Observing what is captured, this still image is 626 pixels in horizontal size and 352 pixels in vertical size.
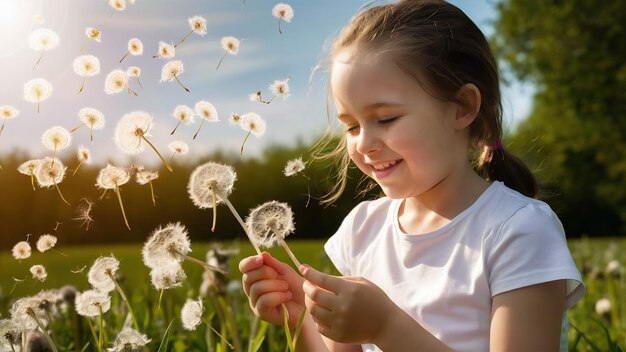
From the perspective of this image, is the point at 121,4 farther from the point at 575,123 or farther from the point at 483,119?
the point at 575,123

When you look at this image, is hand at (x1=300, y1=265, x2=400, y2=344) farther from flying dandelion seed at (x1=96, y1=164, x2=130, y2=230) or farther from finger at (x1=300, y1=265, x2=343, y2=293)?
flying dandelion seed at (x1=96, y1=164, x2=130, y2=230)

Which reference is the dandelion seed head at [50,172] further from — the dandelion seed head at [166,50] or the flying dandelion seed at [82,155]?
the dandelion seed head at [166,50]

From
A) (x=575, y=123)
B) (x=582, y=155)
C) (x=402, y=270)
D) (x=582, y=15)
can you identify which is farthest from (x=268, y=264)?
(x=582, y=155)

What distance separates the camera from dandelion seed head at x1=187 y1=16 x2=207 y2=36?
166 cm

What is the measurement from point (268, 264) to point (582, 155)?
17.1m

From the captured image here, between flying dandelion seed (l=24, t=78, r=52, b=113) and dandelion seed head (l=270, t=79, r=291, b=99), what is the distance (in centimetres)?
49

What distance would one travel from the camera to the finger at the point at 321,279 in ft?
4.58

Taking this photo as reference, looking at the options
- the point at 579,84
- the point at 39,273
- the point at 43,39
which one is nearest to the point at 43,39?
the point at 43,39

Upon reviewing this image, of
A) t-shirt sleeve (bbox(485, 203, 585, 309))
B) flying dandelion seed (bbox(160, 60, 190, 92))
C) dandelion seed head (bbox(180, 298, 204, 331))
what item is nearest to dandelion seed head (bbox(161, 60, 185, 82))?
flying dandelion seed (bbox(160, 60, 190, 92))

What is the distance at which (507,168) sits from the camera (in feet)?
6.21

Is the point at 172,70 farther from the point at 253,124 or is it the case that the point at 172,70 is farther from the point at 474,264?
the point at 474,264

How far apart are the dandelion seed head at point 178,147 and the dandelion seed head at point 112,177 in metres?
0.11

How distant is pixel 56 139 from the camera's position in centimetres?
168

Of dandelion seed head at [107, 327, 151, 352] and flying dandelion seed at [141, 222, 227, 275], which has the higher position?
flying dandelion seed at [141, 222, 227, 275]
